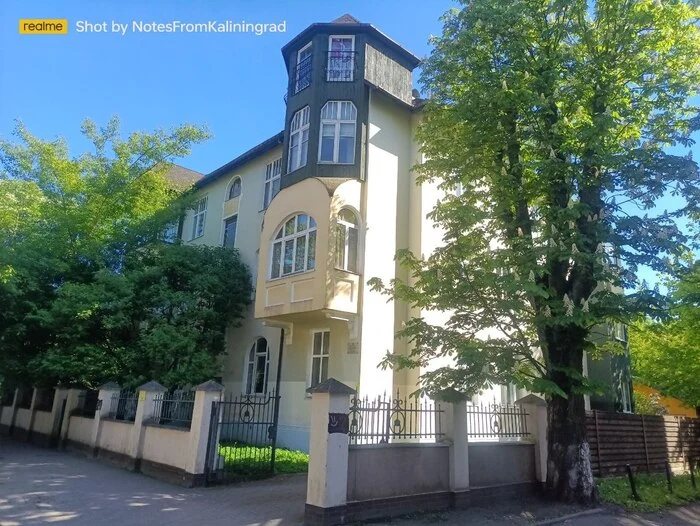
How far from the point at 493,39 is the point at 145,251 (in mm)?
13951

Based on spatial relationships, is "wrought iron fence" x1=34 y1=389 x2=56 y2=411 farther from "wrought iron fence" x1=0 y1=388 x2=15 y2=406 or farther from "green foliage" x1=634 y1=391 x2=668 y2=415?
"green foliage" x1=634 y1=391 x2=668 y2=415

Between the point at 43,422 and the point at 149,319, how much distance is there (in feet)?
16.1

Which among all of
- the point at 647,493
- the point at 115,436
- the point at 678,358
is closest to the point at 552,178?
the point at 647,493

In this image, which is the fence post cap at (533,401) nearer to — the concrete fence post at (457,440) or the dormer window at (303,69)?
the concrete fence post at (457,440)

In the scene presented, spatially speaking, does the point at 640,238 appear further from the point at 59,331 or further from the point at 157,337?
the point at 59,331

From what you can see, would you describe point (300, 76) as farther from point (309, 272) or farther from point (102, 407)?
point (102, 407)

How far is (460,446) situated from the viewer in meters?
9.81

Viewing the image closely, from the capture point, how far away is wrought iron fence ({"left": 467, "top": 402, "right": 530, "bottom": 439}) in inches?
417

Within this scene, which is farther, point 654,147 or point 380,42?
point 380,42

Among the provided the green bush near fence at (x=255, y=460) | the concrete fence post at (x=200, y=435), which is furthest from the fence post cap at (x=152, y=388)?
the concrete fence post at (x=200, y=435)

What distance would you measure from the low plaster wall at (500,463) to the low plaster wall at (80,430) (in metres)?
10.9

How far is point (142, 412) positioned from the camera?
12719 mm

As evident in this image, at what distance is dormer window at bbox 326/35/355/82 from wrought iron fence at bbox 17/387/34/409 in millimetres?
15776

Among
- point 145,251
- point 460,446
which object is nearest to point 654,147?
point 460,446
